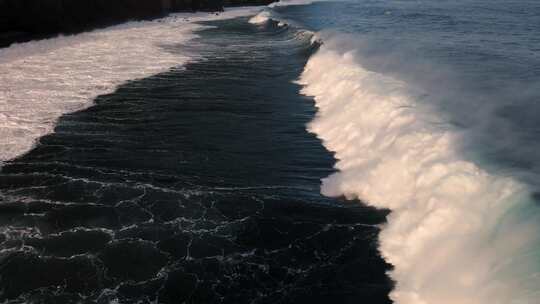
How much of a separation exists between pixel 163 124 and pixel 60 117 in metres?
3.87

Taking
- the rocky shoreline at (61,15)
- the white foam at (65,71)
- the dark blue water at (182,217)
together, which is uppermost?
the rocky shoreline at (61,15)

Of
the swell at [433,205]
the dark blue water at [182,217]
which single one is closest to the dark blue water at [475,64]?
the swell at [433,205]

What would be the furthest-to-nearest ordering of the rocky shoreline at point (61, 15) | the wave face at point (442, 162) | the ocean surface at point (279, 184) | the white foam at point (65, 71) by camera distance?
the rocky shoreline at point (61, 15) < the white foam at point (65, 71) < the ocean surface at point (279, 184) < the wave face at point (442, 162)

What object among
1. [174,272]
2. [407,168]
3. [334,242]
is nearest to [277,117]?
[407,168]

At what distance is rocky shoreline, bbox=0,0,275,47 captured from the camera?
39062 mm

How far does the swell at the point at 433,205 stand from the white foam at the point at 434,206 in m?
0.02

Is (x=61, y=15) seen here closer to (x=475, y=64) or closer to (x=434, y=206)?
(x=475, y=64)

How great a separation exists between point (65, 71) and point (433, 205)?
2191 centimetres

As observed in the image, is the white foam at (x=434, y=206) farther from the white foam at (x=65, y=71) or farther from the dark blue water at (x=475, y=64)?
the white foam at (x=65, y=71)

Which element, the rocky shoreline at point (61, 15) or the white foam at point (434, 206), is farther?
the rocky shoreline at point (61, 15)

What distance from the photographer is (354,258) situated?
9.94 m

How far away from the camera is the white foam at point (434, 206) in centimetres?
838

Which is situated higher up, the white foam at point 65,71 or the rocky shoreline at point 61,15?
the rocky shoreline at point 61,15

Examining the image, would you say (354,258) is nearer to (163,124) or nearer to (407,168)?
(407,168)
